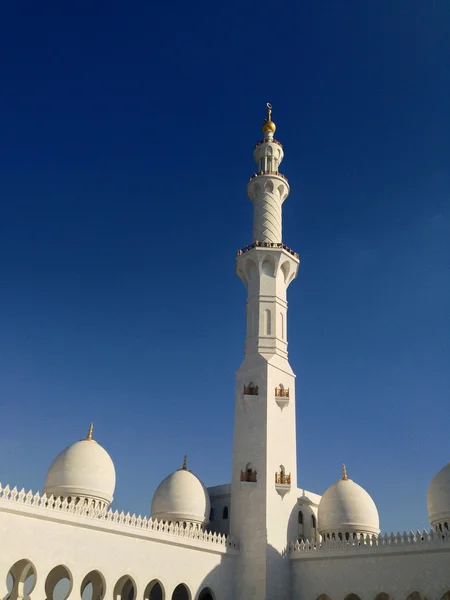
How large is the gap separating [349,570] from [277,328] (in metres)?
12.8

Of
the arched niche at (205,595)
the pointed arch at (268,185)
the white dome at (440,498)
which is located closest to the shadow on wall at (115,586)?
the arched niche at (205,595)

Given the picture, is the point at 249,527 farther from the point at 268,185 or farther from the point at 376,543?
the point at 268,185

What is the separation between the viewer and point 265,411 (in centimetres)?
3023

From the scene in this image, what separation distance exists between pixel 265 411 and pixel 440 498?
30.3ft

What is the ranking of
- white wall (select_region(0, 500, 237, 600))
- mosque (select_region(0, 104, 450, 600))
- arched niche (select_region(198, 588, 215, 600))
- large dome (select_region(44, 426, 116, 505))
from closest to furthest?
white wall (select_region(0, 500, 237, 600))
mosque (select_region(0, 104, 450, 600))
large dome (select_region(44, 426, 116, 505))
arched niche (select_region(198, 588, 215, 600))

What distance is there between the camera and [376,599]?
2628 centimetres

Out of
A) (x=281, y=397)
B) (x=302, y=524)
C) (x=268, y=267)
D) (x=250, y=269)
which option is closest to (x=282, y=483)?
(x=302, y=524)

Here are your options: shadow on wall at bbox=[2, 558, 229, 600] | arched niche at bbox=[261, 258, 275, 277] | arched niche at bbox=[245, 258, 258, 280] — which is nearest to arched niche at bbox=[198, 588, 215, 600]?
shadow on wall at bbox=[2, 558, 229, 600]

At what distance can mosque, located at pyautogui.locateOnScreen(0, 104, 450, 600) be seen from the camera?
70.8ft

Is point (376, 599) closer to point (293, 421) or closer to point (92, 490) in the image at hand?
point (293, 421)

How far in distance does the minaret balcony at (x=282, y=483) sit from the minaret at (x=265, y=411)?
5 cm

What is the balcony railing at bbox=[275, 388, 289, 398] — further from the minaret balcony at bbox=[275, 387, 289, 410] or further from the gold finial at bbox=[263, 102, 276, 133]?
the gold finial at bbox=[263, 102, 276, 133]

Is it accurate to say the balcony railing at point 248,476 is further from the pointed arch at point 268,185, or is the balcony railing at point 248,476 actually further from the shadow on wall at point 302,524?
the pointed arch at point 268,185

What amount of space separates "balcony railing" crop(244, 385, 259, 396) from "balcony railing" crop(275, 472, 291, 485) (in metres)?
4.34
